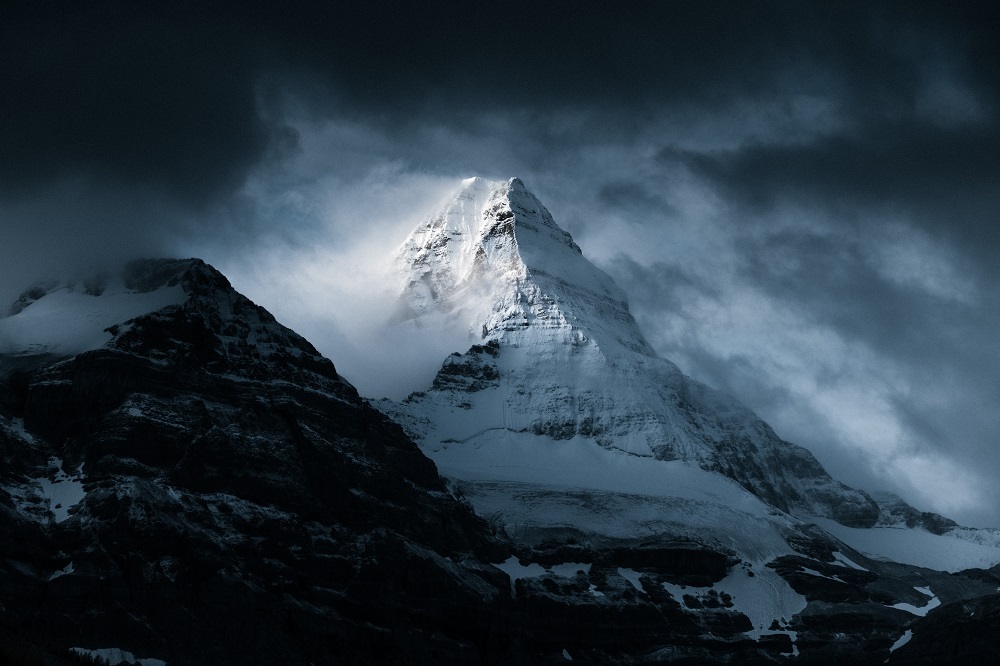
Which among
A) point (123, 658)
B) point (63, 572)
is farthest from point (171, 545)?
point (123, 658)

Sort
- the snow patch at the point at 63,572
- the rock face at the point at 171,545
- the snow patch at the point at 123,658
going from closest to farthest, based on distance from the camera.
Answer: the snow patch at the point at 123,658 → the rock face at the point at 171,545 → the snow patch at the point at 63,572

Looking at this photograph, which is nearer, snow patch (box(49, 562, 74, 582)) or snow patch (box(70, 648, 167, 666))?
snow patch (box(70, 648, 167, 666))

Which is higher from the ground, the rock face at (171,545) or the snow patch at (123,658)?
the rock face at (171,545)

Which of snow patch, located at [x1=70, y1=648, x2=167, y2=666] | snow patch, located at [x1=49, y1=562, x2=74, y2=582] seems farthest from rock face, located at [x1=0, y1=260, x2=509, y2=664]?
snow patch, located at [x1=70, y1=648, x2=167, y2=666]

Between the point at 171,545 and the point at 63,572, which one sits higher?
the point at 171,545

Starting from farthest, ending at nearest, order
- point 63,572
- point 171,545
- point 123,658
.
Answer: point 171,545 < point 63,572 < point 123,658

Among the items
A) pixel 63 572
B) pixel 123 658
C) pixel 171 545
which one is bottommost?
pixel 123 658

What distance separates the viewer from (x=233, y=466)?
636 ft

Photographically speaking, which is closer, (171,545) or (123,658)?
(123,658)

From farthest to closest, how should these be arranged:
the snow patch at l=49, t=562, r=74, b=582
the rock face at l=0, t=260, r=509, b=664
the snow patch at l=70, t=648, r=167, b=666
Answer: the snow patch at l=49, t=562, r=74, b=582
the rock face at l=0, t=260, r=509, b=664
the snow patch at l=70, t=648, r=167, b=666

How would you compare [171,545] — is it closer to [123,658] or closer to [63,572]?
[63,572]

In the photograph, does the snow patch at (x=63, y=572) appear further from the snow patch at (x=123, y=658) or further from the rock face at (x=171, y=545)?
the snow patch at (x=123, y=658)

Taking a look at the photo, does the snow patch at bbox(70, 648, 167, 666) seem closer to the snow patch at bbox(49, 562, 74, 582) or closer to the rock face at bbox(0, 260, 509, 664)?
the rock face at bbox(0, 260, 509, 664)

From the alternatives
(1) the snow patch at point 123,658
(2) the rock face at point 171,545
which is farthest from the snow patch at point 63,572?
(1) the snow patch at point 123,658
